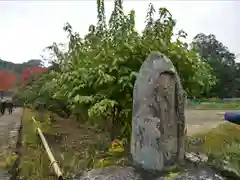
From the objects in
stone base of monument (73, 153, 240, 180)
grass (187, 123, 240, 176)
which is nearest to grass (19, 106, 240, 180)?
grass (187, 123, 240, 176)

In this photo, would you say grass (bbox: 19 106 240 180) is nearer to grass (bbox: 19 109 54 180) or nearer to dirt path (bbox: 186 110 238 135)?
grass (bbox: 19 109 54 180)

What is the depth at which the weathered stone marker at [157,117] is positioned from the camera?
3.35 meters

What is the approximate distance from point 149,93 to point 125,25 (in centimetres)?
200

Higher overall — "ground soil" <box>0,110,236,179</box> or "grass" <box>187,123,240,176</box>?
"grass" <box>187,123,240,176</box>

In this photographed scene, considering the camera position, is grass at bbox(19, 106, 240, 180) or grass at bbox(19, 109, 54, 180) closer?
grass at bbox(19, 106, 240, 180)

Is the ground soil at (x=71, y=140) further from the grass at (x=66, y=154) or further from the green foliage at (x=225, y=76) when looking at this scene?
the green foliage at (x=225, y=76)

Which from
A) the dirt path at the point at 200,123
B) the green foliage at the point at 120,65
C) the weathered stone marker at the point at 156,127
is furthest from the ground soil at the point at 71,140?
the weathered stone marker at the point at 156,127

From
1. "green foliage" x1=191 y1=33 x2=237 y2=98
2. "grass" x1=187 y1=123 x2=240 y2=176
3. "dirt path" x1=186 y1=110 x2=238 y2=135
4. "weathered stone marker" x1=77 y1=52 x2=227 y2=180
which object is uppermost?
"green foliage" x1=191 y1=33 x2=237 y2=98

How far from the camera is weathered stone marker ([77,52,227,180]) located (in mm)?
3330

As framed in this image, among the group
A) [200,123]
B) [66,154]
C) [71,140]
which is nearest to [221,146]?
[66,154]

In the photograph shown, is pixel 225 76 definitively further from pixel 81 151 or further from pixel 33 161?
pixel 33 161

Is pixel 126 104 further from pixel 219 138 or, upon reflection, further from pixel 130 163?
pixel 219 138

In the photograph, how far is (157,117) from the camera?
11.1ft

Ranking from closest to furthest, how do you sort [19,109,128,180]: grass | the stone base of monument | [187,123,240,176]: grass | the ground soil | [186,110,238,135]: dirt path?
the stone base of monument < [187,123,240,176]: grass < [19,109,128,180]: grass < the ground soil < [186,110,238,135]: dirt path
